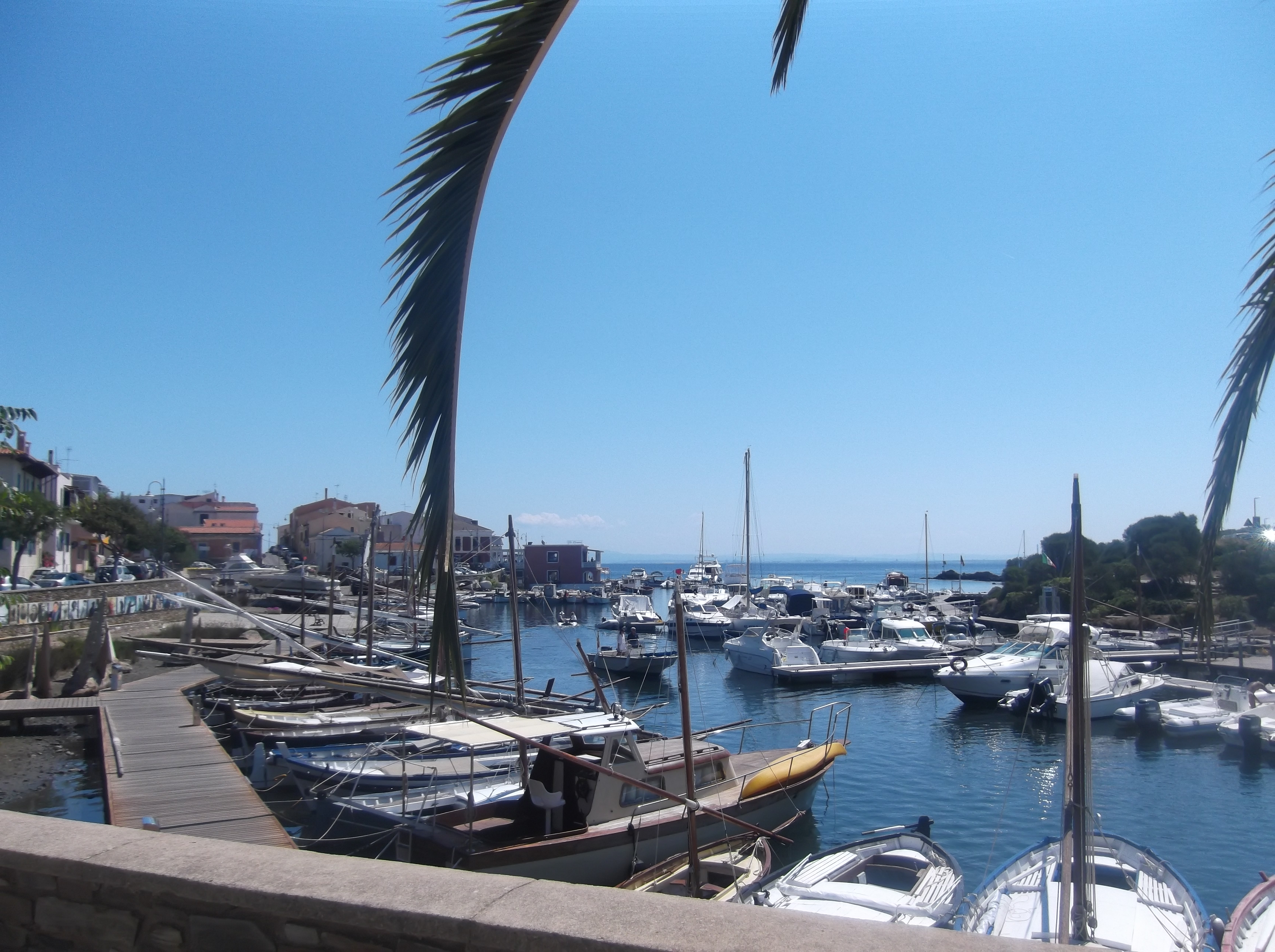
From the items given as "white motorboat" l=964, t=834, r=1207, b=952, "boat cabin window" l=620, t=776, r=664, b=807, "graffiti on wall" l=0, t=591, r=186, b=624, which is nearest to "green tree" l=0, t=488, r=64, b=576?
"graffiti on wall" l=0, t=591, r=186, b=624

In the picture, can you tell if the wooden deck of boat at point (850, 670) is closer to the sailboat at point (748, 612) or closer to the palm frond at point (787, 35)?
the sailboat at point (748, 612)

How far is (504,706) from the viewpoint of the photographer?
16.6 metres

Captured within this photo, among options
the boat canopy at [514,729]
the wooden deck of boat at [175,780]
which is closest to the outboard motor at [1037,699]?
the boat canopy at [514,729]

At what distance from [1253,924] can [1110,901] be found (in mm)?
2041

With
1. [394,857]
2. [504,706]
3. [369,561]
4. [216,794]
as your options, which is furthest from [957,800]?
[369,561]

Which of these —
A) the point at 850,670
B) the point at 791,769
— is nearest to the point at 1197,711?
the point at 850,670

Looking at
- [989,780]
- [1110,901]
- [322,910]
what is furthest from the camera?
[989,780]

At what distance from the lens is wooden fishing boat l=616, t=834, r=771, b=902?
13.5m

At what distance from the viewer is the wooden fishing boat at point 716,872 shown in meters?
13.5

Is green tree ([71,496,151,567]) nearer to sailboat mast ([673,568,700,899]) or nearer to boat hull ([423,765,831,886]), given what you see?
boat hull ([423,765,831,886])

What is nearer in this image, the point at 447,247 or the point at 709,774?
the point at 447,247

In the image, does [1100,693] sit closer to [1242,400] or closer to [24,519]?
[1242,400]

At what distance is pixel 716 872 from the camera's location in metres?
14.2

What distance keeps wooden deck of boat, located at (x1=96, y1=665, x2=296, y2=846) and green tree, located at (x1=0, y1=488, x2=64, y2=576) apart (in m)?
3.90
